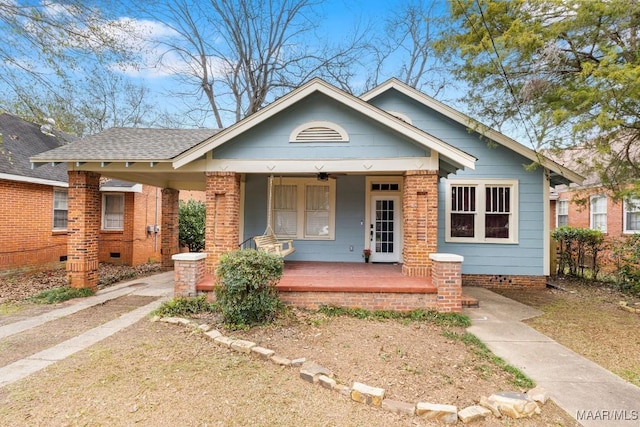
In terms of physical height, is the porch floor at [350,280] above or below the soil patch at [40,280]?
above

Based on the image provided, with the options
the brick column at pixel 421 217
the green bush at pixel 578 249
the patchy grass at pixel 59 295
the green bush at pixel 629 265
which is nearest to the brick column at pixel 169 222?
the patchy grass at pixel 59 295

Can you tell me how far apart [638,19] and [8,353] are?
12027 millimetres

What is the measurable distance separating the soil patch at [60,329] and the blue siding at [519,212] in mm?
8171

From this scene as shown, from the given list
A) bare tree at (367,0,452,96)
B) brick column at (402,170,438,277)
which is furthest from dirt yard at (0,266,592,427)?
bare tree at (367,0,452,96)

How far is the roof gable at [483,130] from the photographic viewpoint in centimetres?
825

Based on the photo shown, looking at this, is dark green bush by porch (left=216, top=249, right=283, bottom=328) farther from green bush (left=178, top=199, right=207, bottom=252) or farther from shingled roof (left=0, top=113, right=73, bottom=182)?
green bush (left=178, top=199, right=207, bottom=252)

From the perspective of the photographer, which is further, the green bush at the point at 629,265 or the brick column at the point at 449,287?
the green bush at the point at 629,265

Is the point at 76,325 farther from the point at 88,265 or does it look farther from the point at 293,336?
the point at 293,336

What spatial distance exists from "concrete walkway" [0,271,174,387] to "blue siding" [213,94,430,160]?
378 centimetres

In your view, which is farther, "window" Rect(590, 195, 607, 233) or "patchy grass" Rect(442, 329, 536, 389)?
"window" Rect(590, 195, 607, 233)

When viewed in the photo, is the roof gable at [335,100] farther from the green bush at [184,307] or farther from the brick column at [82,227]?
the green bush at [184,307]

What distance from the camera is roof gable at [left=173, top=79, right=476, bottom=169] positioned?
6.34m

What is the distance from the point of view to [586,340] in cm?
512

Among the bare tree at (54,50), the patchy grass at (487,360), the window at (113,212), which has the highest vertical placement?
the bare tree at (54,50)
